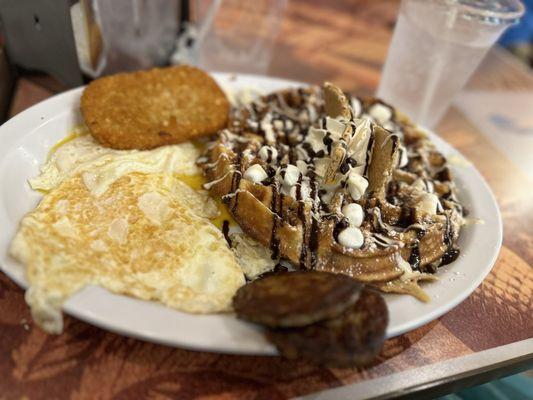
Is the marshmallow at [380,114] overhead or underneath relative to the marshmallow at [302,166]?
overhead

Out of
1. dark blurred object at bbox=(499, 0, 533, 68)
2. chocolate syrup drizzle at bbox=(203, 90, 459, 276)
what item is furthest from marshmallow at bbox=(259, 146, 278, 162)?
dark blurred object at bbox=(499, 0, 533, 68)

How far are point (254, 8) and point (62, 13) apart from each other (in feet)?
5.35

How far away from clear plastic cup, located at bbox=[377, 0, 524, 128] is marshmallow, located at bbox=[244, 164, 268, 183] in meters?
1.64

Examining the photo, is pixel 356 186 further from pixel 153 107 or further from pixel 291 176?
pixel 153 107

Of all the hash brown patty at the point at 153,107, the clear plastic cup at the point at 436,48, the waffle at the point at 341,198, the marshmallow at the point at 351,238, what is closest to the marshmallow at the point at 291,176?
the waffle at the point at 341,198

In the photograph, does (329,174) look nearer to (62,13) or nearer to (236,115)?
(236,115)

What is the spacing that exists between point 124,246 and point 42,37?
5.09 ft

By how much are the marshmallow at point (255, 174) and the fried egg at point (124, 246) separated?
264mm

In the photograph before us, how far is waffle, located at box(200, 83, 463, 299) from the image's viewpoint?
1.68 m

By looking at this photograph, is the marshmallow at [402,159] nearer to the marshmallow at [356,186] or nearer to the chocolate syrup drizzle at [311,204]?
the chocolate syrup drizzle at [311,204]

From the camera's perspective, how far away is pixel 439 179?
2.23m

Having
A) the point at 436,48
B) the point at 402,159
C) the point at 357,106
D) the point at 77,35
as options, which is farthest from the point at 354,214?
the point at 77,35

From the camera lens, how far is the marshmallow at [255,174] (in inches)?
73.5

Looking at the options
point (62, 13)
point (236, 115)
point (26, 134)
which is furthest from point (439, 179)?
point (62, 13)
